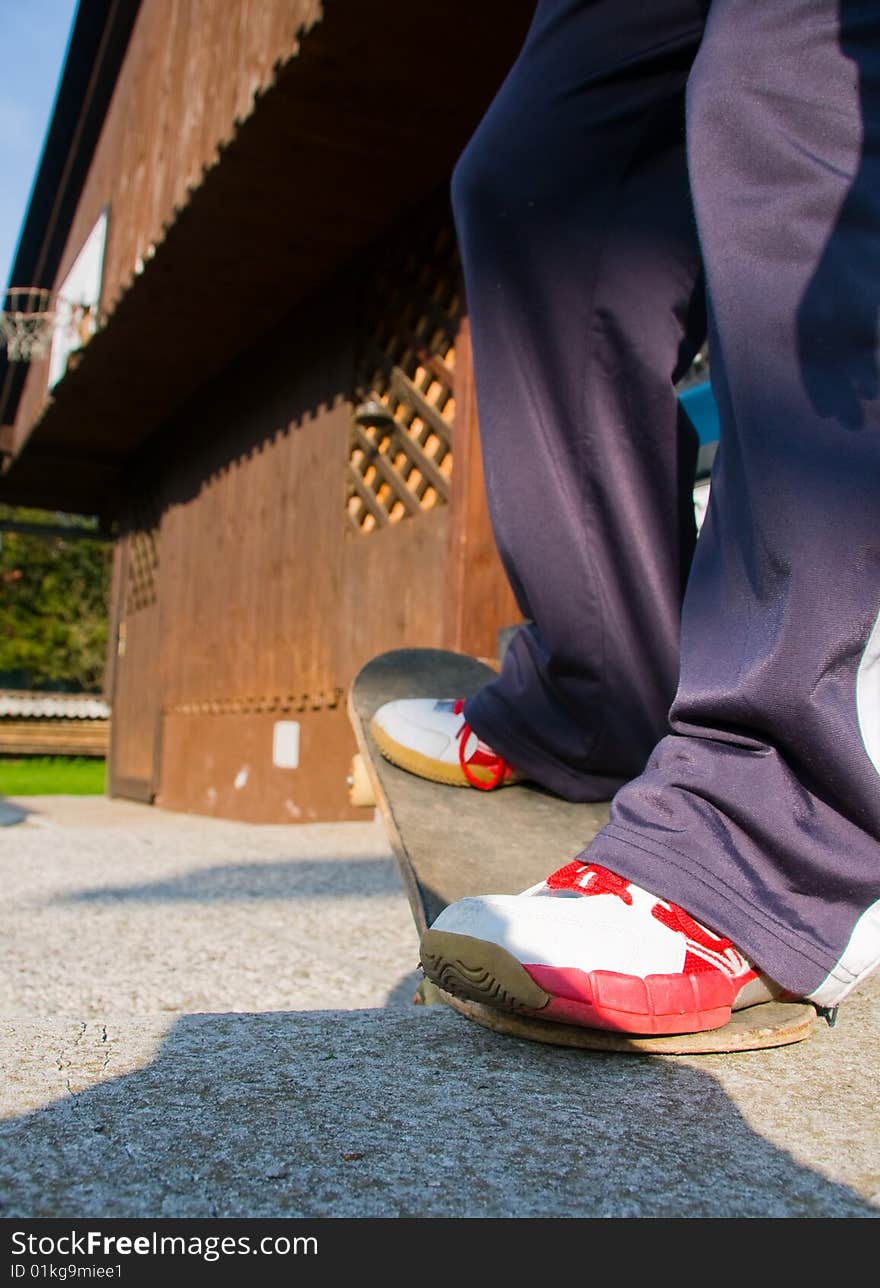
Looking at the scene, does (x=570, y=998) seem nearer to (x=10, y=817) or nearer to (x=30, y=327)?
(x=10, y=817)

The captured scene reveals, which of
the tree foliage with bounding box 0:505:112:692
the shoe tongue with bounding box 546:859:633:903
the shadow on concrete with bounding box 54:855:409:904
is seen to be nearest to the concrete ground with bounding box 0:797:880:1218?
the shoe tongue with bounding box 546:859:633:903

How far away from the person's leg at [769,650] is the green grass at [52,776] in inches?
290

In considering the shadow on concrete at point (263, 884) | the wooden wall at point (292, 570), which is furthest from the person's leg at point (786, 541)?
the wooden wall at point (292, 570)

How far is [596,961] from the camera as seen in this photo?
27.7 inches

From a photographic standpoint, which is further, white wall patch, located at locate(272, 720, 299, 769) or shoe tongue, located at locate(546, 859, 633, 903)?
white wall patch, located at locate(272, 720, 299, 769)

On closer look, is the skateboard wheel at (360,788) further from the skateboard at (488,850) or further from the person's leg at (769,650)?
the person's leg at (769,650)

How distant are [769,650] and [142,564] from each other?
7.63 meters

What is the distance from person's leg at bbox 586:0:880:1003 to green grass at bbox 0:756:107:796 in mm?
7384

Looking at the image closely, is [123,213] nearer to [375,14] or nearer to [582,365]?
[375,14]

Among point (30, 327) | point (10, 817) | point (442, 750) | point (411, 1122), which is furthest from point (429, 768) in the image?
point (30, 327)

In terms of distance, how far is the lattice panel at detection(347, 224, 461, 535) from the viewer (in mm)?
3861

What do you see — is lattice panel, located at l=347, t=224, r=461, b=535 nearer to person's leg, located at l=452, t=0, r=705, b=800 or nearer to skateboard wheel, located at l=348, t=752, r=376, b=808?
skateboard wheel, located at l=348, t=752, r=376, b=808

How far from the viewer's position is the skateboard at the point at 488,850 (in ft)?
2.39
